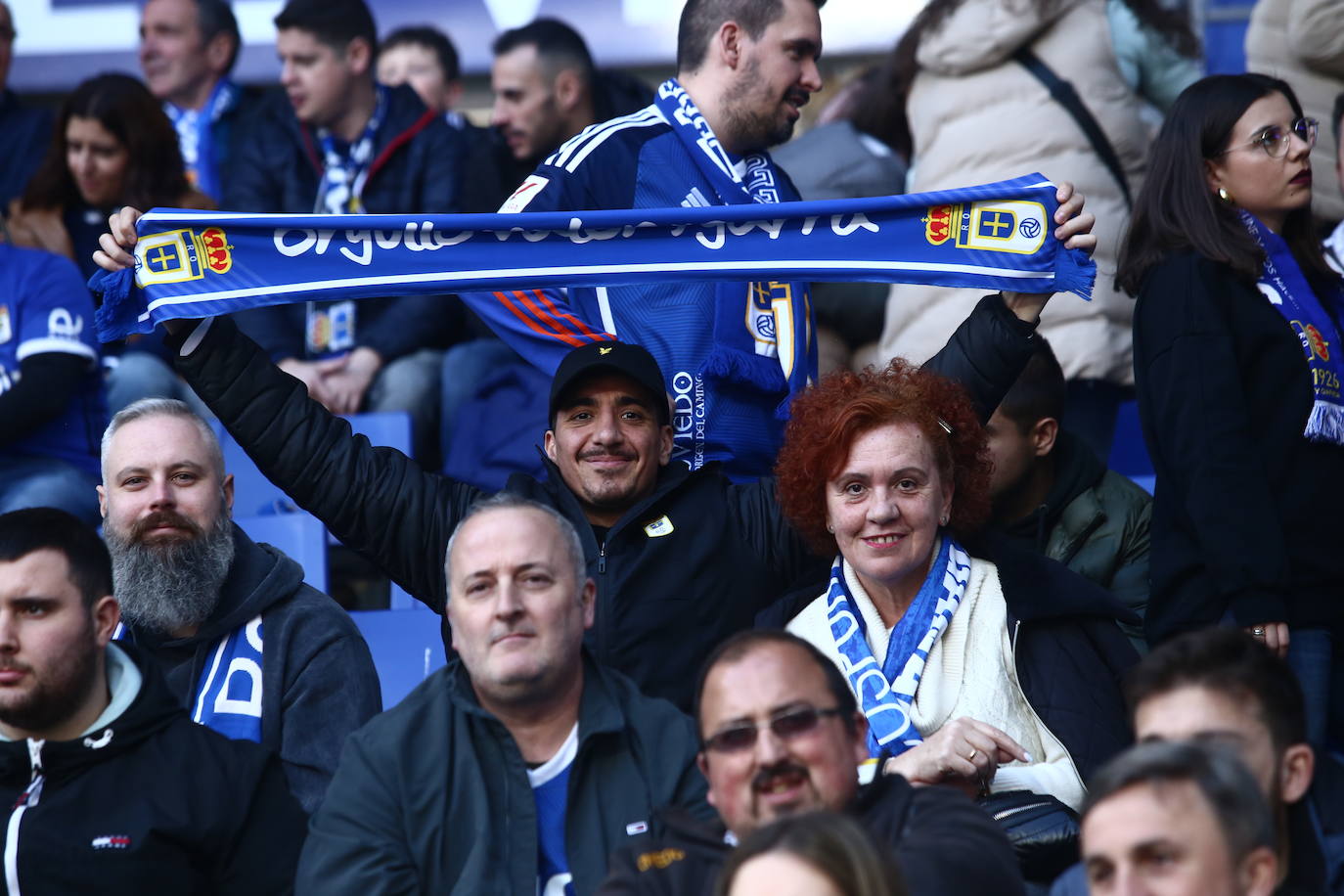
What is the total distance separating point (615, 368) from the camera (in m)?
4.64

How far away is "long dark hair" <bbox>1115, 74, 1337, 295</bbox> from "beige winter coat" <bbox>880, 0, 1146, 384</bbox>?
1.27m

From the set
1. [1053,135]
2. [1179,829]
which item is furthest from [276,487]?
[1179,829]

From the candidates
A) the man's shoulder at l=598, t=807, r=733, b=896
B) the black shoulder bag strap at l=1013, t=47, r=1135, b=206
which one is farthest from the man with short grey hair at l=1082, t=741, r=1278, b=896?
the black shoulder bag strap at l=1013, t=47, r=1135, b=206

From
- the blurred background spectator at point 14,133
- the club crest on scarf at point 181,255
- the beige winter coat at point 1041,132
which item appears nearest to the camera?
the club crest on scarf at point 181,255

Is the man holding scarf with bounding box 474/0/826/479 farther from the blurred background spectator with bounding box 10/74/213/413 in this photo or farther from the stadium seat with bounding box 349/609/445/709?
the blurred background spectator with bounding box 10/74/213/413

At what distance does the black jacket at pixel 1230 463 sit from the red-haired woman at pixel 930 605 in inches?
10.1

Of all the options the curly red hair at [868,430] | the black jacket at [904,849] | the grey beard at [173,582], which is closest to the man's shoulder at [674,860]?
the black jacket at [904,849]

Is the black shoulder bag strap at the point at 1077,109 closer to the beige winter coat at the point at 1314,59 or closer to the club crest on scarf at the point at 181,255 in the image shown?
the beige winter coat at the point at 1314,59

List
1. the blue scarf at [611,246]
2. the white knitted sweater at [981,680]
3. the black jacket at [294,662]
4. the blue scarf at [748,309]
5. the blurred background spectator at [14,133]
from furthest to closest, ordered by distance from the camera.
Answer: the blurred background spectator at [14,133] → the blue scarf at [748,309] → the blue scarf at [611,246] → the black jacket at [294,662] → the white knitted sweater at [981,680]

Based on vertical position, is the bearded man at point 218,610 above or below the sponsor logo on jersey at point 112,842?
above

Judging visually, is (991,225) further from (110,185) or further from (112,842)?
(110,185)

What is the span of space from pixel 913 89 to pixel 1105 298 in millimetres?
961

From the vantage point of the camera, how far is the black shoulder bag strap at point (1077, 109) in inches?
232

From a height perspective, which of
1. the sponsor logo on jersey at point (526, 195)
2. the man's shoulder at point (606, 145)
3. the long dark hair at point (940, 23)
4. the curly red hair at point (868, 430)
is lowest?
the curly red hair at point (868, 430)
